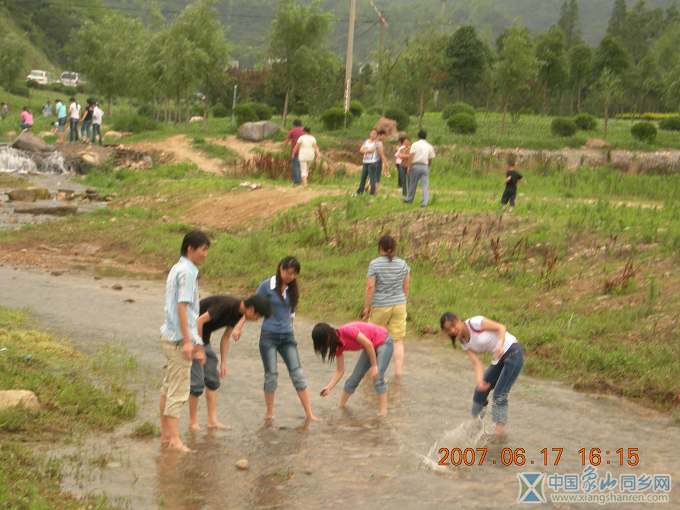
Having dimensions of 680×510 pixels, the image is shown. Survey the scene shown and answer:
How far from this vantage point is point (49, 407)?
9.55 meters

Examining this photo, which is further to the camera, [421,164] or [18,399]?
[421,164]

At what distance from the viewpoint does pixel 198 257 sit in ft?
28.0

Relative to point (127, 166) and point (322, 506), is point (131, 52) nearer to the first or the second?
point (127, 166)

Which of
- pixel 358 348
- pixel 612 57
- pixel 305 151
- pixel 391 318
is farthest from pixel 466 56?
pixel 358 348

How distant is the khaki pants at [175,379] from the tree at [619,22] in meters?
79.3

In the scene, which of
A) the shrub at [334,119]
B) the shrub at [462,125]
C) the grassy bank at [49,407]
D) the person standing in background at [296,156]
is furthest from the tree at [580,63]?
the grassy bank at [49,407]

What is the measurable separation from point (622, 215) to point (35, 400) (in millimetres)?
11094

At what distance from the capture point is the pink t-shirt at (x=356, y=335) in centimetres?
999

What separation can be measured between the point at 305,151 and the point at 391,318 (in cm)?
1366

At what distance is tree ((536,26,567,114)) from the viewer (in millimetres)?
51969

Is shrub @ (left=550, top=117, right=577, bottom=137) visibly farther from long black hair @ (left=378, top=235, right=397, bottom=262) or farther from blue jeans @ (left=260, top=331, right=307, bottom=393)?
blue jeans @ (left=260, top=331, right=307, bottom=393)

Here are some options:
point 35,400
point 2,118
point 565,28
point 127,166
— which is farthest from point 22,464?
point 565,28

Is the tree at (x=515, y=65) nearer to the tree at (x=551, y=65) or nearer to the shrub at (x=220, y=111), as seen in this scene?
the tree at (x=551, y=65)

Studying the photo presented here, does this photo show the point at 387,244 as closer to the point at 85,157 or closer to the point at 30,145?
the point at 85,157
